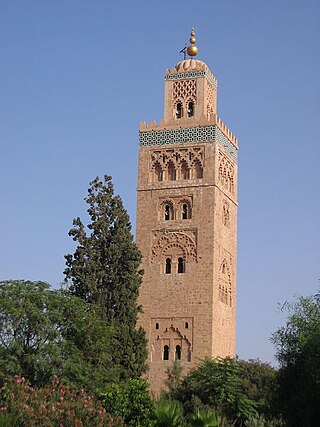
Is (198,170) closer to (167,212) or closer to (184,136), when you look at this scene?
(184,136)

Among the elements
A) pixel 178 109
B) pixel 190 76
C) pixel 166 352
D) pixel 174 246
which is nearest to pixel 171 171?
pixel 178 109

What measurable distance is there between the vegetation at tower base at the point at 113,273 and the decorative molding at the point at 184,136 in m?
4.07

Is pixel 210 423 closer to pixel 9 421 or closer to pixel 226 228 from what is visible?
pixel 9 421

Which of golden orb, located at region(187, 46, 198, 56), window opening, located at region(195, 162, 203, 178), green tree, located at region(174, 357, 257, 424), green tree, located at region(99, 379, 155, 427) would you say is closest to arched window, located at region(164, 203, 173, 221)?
window opening, located at region(195, 162, 203, 178)

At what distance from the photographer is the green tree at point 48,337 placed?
23531 mm

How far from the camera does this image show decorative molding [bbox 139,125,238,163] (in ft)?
109

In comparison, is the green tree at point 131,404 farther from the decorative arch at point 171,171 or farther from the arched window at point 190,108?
the arched window at point 190,108

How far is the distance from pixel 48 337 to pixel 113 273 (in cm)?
593

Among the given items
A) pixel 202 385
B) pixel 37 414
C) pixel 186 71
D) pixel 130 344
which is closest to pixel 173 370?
pixel 130 344

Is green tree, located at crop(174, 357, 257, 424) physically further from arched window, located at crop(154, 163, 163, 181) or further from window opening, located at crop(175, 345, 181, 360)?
arched window, located at crop(154, 163, 163, 181)

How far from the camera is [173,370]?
102 ft

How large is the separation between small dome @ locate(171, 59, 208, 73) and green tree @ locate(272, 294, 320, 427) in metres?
12.0

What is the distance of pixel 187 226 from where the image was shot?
32.8 m

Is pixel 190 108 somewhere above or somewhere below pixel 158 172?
above
